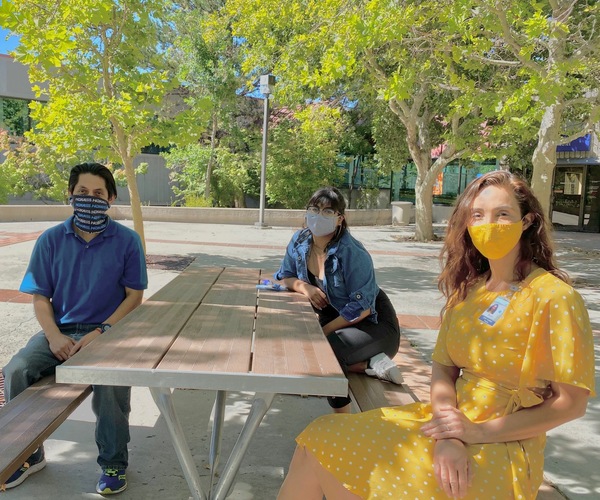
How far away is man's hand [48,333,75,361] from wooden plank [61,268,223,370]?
0.35 meters

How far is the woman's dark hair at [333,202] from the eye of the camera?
328cm

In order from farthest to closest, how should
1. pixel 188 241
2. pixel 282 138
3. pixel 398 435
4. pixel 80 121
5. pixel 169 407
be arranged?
pixel 282 138 → pixel 188 241 → pixel 80 121 → pixel 169 407 → pixel 398 435

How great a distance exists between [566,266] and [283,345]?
1047 centimetres

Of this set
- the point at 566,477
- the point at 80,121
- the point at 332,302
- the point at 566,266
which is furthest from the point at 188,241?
the point at 566,477

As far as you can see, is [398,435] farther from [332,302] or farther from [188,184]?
[188,184]

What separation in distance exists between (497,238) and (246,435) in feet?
3.97

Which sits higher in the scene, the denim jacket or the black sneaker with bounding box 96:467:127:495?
the denim jacket

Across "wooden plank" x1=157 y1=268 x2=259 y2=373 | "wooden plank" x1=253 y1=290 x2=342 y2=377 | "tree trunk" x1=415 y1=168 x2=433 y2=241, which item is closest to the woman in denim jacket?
"wooden plank" x1=253 y1=290 x2=342 y2=377

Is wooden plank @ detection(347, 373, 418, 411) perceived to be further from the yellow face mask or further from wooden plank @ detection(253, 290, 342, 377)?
the yellow face mask

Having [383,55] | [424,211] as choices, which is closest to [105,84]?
[383,55]

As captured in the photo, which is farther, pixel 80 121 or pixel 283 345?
pixel 80 121

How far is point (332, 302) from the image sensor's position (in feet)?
10.7

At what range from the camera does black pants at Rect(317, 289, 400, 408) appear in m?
3.00

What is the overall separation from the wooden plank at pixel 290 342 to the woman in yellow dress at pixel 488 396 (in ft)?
0.67
